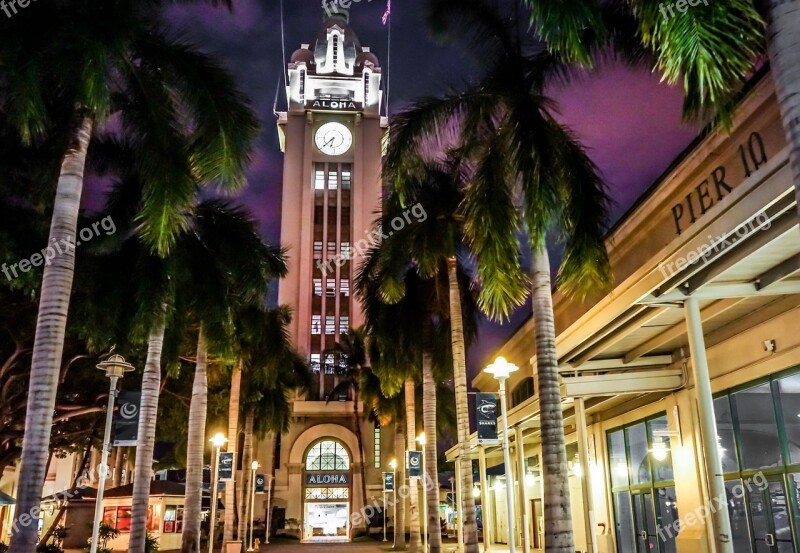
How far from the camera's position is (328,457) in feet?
214

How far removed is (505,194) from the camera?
13.2 meters

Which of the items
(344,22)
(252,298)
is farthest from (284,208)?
(252,298)

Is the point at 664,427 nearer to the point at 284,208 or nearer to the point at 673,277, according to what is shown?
the point at 673,277

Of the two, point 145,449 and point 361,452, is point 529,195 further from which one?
point 361,452

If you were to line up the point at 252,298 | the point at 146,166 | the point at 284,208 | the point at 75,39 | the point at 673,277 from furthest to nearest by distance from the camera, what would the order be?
the point at 284,208, the point at 252,298, the point at 146,166, the point at 75,39, the point at 673,277

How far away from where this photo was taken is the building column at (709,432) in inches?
408

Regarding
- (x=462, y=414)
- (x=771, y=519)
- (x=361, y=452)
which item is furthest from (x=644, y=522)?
(x=361, y=452)

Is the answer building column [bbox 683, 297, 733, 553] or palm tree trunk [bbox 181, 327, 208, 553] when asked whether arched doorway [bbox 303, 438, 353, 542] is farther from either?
building column [bbox 683, 297, 733, 553]

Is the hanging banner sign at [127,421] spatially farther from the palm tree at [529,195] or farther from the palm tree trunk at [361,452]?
the palm tree trunk at [361,452]

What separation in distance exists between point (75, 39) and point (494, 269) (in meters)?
8.35

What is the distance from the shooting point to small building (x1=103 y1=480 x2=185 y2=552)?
1435 inches

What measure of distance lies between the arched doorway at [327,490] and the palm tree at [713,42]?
59102 mm

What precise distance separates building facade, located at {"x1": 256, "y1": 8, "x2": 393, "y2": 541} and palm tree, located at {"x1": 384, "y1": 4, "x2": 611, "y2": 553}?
4270 cm

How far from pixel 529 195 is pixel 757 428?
741cm
